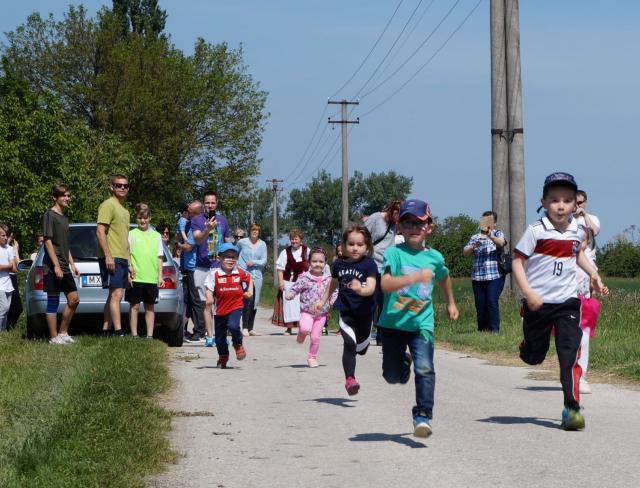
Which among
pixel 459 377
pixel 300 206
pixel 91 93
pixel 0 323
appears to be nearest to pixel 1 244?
pixel 0 323

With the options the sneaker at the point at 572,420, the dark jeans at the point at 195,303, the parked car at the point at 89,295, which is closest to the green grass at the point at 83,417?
the parked car at the point at 89,295

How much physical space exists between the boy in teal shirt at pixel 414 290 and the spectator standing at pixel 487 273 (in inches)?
374

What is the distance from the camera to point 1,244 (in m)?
17.0

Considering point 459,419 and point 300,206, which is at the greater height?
point 300,206

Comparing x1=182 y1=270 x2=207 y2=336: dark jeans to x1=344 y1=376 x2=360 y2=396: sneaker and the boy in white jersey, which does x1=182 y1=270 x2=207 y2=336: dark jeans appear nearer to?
x1=344 y1=376 x2=360 y2=396: sneaker

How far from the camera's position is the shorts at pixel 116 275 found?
47.3 feet

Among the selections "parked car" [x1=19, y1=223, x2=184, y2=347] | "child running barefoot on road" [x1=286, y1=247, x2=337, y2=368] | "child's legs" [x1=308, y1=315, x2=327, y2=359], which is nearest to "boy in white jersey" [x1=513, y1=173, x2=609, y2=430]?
"child running barefoot on road" [x1=286, y1=247, x2=337, y2=368]

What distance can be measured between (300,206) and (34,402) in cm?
14271

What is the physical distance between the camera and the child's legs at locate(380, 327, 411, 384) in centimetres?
788

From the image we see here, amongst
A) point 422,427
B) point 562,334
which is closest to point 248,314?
point 562,334

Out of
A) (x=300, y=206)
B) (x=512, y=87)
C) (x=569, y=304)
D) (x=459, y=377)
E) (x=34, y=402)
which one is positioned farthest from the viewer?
(x=300, y=206)

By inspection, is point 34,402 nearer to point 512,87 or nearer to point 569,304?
point 569,304

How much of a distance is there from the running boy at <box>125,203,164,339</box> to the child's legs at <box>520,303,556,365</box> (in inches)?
288

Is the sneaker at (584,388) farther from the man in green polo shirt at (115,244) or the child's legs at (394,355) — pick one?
the man in green polo shirt at (115,244)
